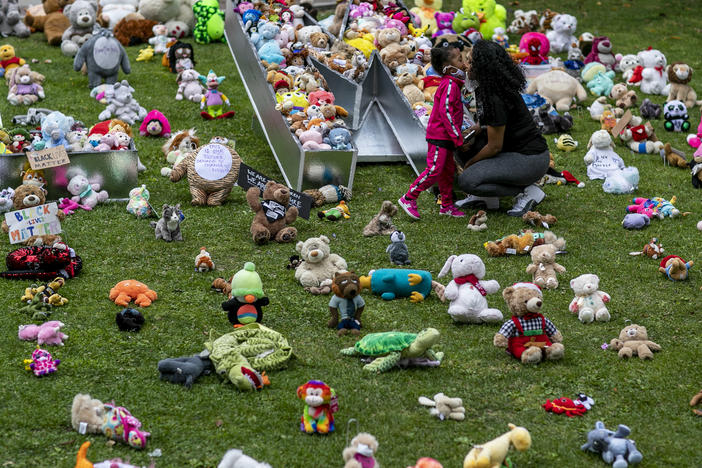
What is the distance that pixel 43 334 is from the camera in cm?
581

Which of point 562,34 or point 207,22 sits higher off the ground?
point 562,34

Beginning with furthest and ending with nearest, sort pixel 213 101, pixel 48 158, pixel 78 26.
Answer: pixel 78 26
pixel 213 101
pixel 48 158

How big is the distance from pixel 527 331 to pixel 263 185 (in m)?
3.13

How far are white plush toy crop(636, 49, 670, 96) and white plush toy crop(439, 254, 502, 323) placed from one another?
6.58 m

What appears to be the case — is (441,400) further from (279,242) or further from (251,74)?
(251,74)

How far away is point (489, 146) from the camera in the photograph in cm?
824

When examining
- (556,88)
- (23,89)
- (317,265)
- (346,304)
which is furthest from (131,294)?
(556,88)

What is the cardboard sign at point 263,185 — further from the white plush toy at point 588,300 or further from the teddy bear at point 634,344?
the teddy bear at point 634,344

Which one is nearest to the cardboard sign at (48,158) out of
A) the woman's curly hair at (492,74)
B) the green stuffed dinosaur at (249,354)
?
the green stuffed dinosaur at (249,354)

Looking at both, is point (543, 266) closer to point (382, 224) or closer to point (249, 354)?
point (382, 224)

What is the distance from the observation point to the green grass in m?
4.78

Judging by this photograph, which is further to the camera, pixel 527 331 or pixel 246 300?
pixel 246 300

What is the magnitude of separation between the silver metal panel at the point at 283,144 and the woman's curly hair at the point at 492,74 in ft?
4.44

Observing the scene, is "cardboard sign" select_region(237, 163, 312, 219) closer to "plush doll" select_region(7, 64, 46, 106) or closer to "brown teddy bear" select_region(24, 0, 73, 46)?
"plush doll" select_region(7, 64, 46, 106)
